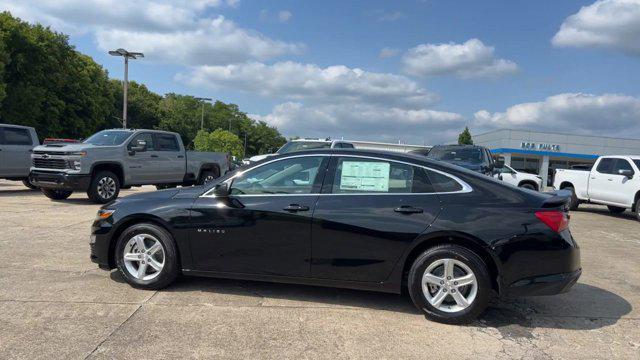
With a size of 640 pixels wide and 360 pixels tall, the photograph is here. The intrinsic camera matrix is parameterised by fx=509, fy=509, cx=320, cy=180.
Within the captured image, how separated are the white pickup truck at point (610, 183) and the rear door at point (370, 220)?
1168cm

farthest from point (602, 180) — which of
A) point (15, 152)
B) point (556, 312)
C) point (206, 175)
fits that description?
point (15, 152)

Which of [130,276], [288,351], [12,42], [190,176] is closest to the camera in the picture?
[288,351]

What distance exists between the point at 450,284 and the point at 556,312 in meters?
1.32

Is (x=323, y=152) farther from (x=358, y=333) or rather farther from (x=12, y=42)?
(x=12, y=42)

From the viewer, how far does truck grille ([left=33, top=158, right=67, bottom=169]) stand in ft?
39.3

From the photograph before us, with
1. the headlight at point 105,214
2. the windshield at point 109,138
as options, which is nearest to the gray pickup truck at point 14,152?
the windshield at point 109,138

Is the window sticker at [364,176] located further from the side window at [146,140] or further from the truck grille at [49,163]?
the side window at [146,140]

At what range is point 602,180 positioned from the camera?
48.8 ft

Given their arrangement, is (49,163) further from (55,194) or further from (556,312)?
(556,312)

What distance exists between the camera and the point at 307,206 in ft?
15.8

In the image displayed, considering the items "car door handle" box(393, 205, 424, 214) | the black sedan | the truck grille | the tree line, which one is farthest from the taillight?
the tree line

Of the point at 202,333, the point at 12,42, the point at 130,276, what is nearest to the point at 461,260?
the point at 202,333

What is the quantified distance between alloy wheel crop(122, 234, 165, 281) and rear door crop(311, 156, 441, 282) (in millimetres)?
1625

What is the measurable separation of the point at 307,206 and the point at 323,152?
61cm
